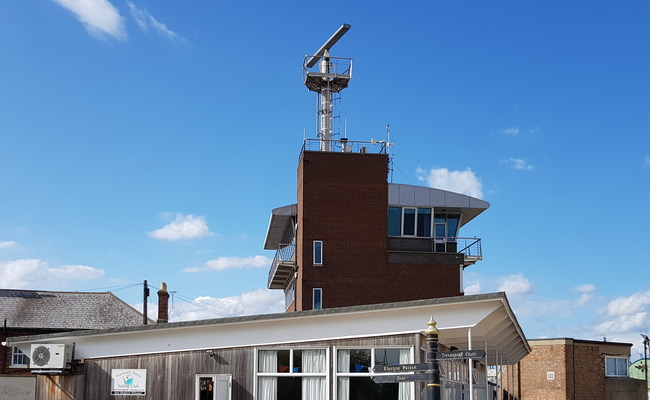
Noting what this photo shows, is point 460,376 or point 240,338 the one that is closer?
point 240,338

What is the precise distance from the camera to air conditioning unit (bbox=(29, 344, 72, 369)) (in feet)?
64.4

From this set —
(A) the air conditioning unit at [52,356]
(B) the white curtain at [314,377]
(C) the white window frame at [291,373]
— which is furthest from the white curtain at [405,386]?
(A) the air conditioning unit at [52,356]

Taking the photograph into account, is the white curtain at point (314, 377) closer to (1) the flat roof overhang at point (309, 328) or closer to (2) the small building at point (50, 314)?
(1) the flat roof overhang at point (309, 328)

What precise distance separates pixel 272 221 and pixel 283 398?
2678 cm

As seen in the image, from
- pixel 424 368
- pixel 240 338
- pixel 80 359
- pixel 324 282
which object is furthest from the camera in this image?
pixel 324 282

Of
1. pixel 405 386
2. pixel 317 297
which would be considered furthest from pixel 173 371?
pixel 317 297

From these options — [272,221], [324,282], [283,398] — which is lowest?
[283,398]

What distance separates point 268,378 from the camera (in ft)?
60.8

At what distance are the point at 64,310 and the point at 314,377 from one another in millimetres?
32934

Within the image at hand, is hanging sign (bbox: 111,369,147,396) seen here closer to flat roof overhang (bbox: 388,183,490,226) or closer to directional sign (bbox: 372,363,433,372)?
directional sign (bbox: 372,363,433,372)

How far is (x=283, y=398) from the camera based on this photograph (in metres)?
18.5

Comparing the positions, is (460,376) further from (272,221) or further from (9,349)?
(9,349)

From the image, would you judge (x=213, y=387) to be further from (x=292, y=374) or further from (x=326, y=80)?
(x=326, y=80)

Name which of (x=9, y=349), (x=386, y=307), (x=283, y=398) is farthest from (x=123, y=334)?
(x=9, y=349)
